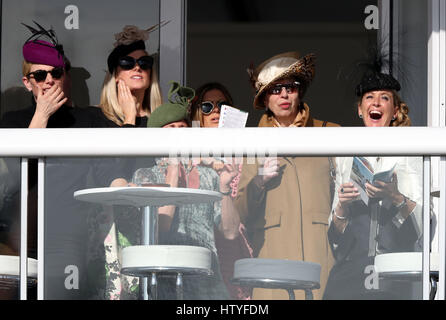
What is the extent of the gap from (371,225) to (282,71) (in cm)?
185

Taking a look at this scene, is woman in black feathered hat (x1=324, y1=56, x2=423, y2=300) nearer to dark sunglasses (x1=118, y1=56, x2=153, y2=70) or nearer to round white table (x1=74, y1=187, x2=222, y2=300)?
round white table (x1=74, y1=187, x2=222, y2=300)

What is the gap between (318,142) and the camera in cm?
272

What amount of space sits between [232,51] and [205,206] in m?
7.23

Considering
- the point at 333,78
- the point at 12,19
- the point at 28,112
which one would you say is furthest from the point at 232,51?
the point at 28,112

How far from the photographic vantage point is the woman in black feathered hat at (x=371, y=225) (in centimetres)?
276

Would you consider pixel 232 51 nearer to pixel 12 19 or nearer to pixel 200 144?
pixel 12 19

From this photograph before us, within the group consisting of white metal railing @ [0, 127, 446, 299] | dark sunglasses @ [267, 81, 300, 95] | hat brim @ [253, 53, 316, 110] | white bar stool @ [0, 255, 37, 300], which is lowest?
white bar stool @ [0, 255, 37, 300]

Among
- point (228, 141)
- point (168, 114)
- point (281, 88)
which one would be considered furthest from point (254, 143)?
point (281, 88)

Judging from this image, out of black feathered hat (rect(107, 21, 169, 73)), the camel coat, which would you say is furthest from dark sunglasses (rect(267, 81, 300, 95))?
the camel coat

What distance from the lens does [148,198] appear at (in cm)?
279

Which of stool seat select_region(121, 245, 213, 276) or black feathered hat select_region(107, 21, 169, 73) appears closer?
stool seat select_region(121, 245, 213, 276)

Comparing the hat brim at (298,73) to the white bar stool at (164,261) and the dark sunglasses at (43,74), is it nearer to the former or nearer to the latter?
the dark sunglasses at (43,74)

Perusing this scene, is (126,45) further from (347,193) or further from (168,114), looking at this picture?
(347,193)

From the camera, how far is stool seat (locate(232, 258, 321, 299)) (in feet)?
9.12
